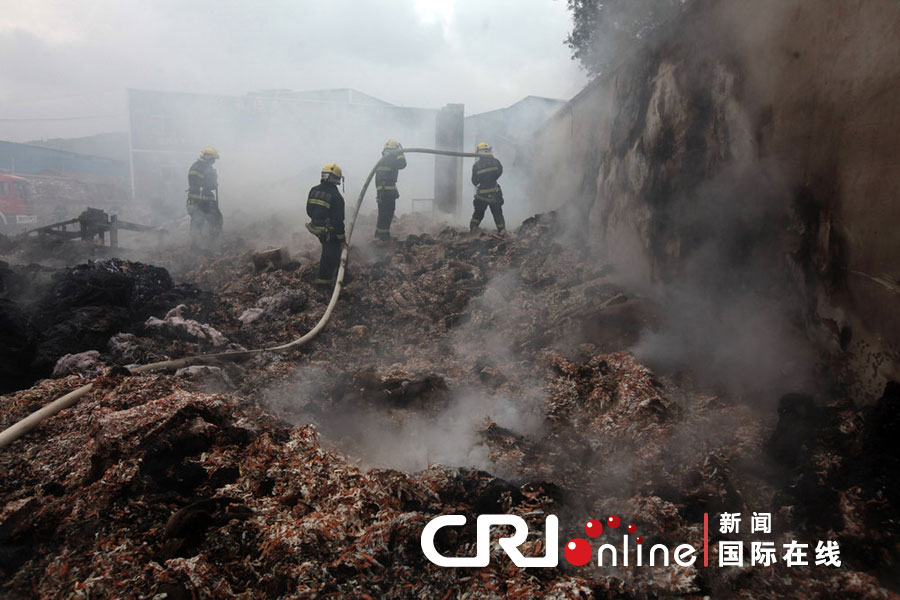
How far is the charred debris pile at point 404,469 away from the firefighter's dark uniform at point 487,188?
4608mm

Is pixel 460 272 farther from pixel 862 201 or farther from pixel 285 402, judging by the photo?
pixel 862 201

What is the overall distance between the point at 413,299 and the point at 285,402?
3.00m

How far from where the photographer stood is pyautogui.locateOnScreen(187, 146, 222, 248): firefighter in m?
9.59

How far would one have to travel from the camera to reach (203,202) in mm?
9844

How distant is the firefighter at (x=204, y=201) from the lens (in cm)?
959

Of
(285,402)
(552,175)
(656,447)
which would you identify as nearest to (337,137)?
(552,175)

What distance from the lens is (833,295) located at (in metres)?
2.73

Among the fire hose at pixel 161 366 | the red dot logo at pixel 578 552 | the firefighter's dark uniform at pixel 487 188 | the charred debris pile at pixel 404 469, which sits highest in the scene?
the firefighter's dark uniform at pixel 487 188

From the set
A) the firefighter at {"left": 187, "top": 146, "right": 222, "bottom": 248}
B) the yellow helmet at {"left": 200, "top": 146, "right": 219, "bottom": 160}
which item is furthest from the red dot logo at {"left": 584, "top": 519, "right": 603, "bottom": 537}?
the yellow helmet at {"left": 200, "top": 146, "right": 219, "bottom": 160}

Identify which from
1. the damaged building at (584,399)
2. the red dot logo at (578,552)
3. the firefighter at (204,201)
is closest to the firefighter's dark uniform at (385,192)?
the damaged building at (584,399)

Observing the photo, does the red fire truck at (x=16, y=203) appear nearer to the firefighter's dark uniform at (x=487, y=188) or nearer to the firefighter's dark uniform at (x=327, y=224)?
the firefighter's dark uniform at (x=327, y=224)

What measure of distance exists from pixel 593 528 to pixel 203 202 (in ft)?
32.7

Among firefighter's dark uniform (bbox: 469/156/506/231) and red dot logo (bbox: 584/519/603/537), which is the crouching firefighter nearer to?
firefighter's dark uniform (bbox: 469/156/506/231)

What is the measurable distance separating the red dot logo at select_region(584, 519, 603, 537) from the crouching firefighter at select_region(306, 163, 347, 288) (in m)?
5.30
